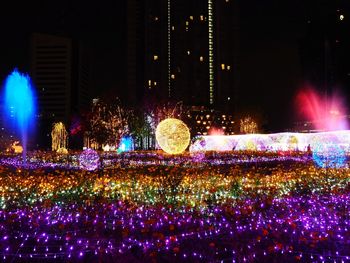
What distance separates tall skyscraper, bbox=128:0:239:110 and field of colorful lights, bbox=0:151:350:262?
281 feet

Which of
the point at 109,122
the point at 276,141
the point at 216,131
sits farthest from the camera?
the point at 216,131

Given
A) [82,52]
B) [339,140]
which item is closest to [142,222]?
[339,140]

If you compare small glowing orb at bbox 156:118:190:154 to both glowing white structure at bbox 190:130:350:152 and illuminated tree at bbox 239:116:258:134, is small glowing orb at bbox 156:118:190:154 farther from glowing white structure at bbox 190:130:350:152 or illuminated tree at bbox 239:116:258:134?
illuminated tree at bbox 239:116:258:134

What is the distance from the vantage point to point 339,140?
1356 inches

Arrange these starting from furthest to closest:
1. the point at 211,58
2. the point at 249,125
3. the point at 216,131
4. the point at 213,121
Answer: the point at 211,58, the point at 213,121, the point at 216,131, the point at 249,125

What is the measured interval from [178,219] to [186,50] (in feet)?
328

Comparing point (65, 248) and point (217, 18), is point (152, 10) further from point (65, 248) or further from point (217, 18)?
point (65, 248)

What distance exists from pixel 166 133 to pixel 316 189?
15.0m

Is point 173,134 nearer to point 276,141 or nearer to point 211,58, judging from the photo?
point 276,141

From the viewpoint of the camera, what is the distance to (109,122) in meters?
55.0

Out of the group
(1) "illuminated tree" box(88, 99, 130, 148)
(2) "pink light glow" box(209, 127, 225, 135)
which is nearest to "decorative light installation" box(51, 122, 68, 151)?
(1) "illuminated tree" box(88, 99, 130, 148)

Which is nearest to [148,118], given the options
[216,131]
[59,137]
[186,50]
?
[59,137]

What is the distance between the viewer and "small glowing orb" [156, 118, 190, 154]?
86.8 feet

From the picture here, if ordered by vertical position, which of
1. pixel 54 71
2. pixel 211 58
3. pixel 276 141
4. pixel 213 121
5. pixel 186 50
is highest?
pixel 54 71
